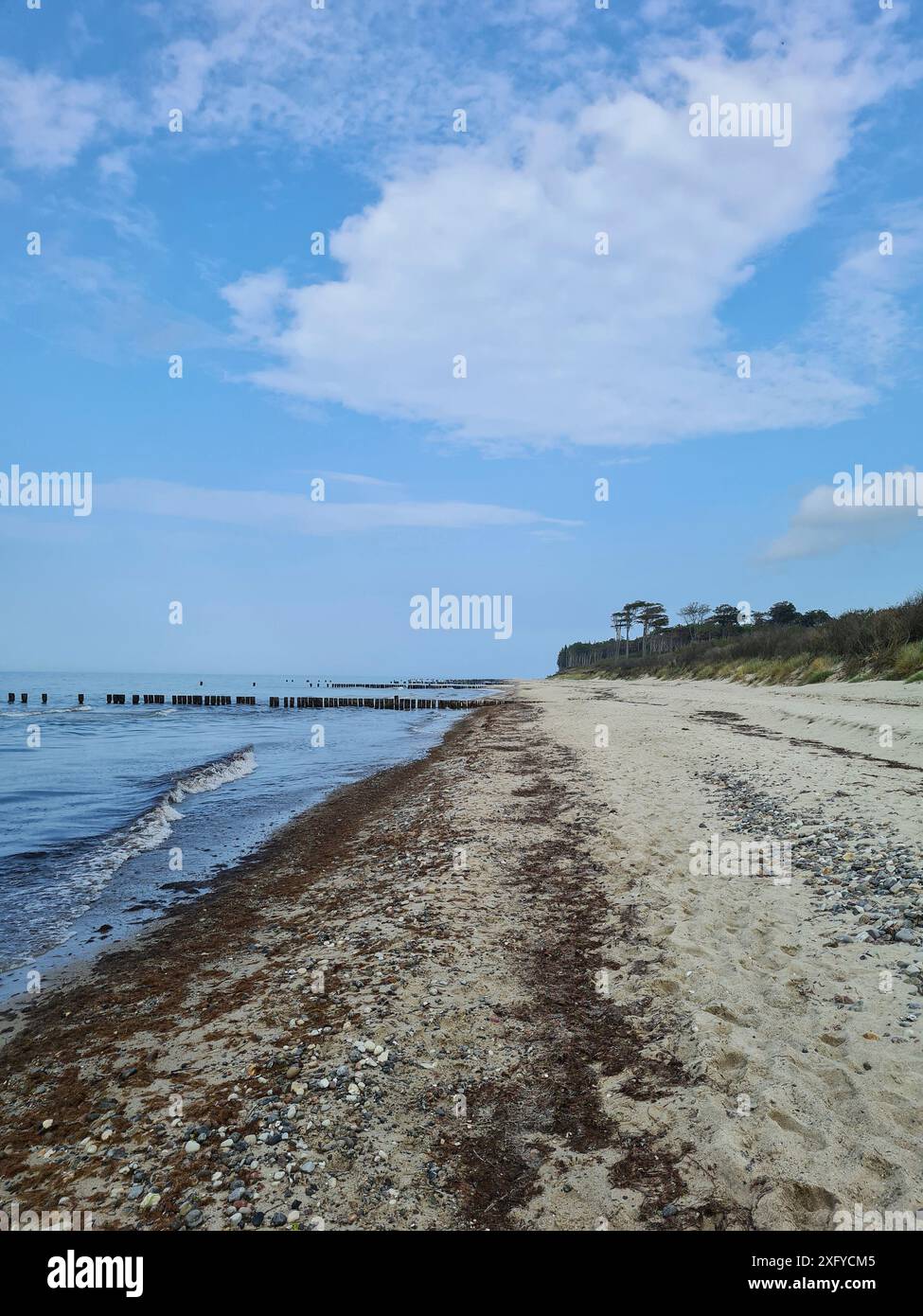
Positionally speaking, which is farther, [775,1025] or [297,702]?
[297,702]

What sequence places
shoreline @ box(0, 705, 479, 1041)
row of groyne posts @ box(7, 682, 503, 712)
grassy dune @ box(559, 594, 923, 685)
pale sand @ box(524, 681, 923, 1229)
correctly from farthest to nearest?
row of groyne posts @ box(7, 682, 503, 712) < grassy dune @ box(559, 594, 923, 685) < shoreline @ box(0, 705, 479, 1041) < pale sand @ box(524, 681, 923, 1229)

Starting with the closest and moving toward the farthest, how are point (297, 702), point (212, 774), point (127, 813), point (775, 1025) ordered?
point (775, 1025) → point (127, 813) → point (212, 774) → point (297, 702)

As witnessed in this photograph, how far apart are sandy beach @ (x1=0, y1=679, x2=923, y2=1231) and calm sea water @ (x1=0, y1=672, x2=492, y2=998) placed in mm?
1286

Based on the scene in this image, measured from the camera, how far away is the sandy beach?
3455mm

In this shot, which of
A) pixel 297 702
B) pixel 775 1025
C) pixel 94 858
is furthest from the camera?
pixel 297 702

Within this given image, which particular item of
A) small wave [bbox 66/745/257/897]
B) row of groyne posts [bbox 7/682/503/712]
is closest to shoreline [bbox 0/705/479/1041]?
small wave [bbox 66/745/257/897]

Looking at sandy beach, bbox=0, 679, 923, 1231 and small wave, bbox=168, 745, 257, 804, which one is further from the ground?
sandy beach, bbox=0, 679, 923, 1231

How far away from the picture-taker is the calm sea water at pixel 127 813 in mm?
8914

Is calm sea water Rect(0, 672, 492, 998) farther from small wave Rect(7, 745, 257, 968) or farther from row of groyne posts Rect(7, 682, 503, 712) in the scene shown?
row of groyne posts Rect(7, 682, 503, 712)

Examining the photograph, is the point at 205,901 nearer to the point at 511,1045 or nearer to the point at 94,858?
the point at 94,858

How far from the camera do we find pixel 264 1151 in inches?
150

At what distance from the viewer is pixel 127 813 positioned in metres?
15.3

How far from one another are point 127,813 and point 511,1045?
13194 millimetres

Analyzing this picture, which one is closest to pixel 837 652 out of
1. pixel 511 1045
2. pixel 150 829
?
pixel 150 829
